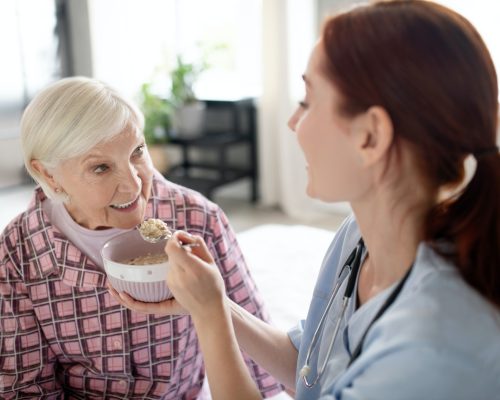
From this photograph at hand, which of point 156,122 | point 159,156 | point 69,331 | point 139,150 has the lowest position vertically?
point 159,156

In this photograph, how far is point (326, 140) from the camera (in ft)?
2.86

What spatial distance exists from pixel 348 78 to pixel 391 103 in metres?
0.07

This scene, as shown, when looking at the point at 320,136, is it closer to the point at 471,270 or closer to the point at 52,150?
the point at 471,270

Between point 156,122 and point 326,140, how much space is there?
419cm

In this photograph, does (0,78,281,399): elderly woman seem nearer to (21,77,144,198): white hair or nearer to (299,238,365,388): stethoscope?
(21,77,144,198): white hair

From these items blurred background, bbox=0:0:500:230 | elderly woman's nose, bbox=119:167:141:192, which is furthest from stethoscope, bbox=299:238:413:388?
blurred background, bbox=0:0:500:230

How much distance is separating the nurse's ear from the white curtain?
3.73 meters

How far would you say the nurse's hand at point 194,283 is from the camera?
97cm

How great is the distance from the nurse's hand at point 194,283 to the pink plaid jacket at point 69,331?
1.28 ft

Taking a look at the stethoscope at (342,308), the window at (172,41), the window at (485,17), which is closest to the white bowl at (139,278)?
the stethoscope at (342,308)

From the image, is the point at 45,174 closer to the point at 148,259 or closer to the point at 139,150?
the point at 139,150

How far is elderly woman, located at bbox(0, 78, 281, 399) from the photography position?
1.26 metres

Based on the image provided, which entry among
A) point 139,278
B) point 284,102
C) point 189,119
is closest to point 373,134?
point 139,278

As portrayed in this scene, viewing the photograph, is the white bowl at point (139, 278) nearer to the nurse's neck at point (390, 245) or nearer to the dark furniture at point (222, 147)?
the nurse's neck at point (390, 245)
